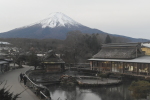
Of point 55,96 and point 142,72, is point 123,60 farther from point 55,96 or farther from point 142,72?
point 55,96

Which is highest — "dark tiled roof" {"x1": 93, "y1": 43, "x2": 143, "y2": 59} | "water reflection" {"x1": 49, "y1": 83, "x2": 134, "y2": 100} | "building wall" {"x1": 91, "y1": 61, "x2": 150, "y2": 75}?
"dark tiled roof" {"x1": 93, "y1": 43, "x2": 143, "y2": 59}

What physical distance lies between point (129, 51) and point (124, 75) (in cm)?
504

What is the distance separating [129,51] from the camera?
98.3 feet

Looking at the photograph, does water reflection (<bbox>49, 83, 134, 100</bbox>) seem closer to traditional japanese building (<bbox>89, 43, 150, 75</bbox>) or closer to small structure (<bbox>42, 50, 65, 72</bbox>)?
traditional japanese building (<bbox>89, 43, 150, 75</bbox>)

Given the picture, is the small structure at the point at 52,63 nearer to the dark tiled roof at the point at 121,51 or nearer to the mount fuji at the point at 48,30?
the dark tiled roof at the point at 121,51

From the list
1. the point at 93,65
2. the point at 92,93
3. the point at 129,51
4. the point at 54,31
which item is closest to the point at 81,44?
the point at 93,65

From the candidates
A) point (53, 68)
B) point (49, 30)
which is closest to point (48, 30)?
point (49, 30)

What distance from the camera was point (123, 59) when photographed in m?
29.3

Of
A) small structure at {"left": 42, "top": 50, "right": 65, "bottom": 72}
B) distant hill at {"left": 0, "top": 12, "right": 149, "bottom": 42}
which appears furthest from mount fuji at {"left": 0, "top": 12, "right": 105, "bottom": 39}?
small structure at {"left": 42, "top": 50, "right": 65, "bottom": 72}

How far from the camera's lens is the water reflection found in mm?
16505

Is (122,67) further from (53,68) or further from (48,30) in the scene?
(48,30)

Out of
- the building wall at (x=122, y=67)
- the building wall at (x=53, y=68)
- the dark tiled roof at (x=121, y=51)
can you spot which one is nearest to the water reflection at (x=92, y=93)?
the building wall at (x=122, y=67)

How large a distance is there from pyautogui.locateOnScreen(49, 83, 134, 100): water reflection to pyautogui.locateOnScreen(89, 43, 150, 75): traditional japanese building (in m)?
6.56

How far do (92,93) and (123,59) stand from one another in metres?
12.9
